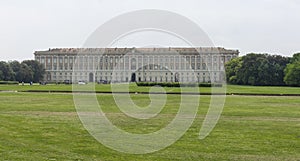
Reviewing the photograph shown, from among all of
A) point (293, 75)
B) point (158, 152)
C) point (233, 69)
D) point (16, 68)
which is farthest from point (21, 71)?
point (158, 152)

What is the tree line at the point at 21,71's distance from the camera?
273 feet

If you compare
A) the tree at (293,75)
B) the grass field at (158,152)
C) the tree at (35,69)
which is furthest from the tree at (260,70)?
the grass field at (158,152)

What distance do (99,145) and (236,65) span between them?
2940 inches

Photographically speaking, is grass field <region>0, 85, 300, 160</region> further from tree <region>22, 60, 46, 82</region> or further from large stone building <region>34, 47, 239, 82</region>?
large stone building <region>34, 47, 239, 82</region>

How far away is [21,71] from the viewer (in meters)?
89.5

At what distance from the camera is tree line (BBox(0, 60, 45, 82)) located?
83250 millimetres

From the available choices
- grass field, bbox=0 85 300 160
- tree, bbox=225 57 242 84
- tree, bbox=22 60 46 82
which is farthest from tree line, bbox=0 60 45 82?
grass field, bbox=0 85 300 160

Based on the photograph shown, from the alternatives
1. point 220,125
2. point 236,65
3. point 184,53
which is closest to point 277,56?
point 236,65

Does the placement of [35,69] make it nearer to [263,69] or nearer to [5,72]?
[5,72]

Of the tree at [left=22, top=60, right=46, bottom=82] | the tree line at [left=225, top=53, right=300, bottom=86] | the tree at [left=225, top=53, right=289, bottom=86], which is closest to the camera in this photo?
the tree line at [left=225, top=53, right=300, bottom=86]

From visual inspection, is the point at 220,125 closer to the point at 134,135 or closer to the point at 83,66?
the point at 134,135

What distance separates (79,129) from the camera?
11414mm

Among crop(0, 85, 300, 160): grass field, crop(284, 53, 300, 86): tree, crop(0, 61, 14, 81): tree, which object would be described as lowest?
crop(0, 85, 300, 160): grass field

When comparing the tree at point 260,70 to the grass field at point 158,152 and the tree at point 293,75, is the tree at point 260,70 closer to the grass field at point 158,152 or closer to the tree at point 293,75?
the tree at point 293,75
